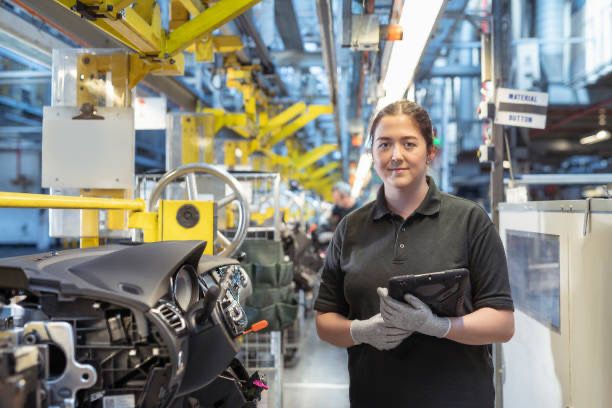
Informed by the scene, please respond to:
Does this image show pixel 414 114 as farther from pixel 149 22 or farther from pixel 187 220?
pixel 149 22

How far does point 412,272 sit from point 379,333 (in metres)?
0.22

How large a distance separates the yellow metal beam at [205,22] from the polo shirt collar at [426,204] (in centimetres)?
140

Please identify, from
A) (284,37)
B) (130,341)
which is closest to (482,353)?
(130,341)

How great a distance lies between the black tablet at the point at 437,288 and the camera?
1.42 metres

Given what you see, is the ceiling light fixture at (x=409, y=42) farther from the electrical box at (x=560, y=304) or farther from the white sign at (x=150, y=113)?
the white sign at (x=150, y=113)

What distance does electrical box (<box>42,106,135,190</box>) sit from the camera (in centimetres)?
272

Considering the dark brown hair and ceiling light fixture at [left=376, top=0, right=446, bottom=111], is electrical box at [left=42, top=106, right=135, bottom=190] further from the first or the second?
the dark brown hair

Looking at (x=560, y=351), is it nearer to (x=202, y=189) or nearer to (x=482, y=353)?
(x=482, y=353)

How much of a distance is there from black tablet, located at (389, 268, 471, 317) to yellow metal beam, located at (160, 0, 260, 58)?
1811 millimetres

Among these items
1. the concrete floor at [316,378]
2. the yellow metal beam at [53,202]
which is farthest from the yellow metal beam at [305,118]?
the yellow metal beam at [53,202]

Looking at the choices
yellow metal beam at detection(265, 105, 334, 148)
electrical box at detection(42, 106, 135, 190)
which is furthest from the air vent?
Result: yellow metal beam at detection(265, 105, 334, 148)

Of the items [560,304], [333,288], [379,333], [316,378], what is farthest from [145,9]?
[316,378]

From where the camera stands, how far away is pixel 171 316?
1027mm

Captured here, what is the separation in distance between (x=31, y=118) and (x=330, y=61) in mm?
5689
